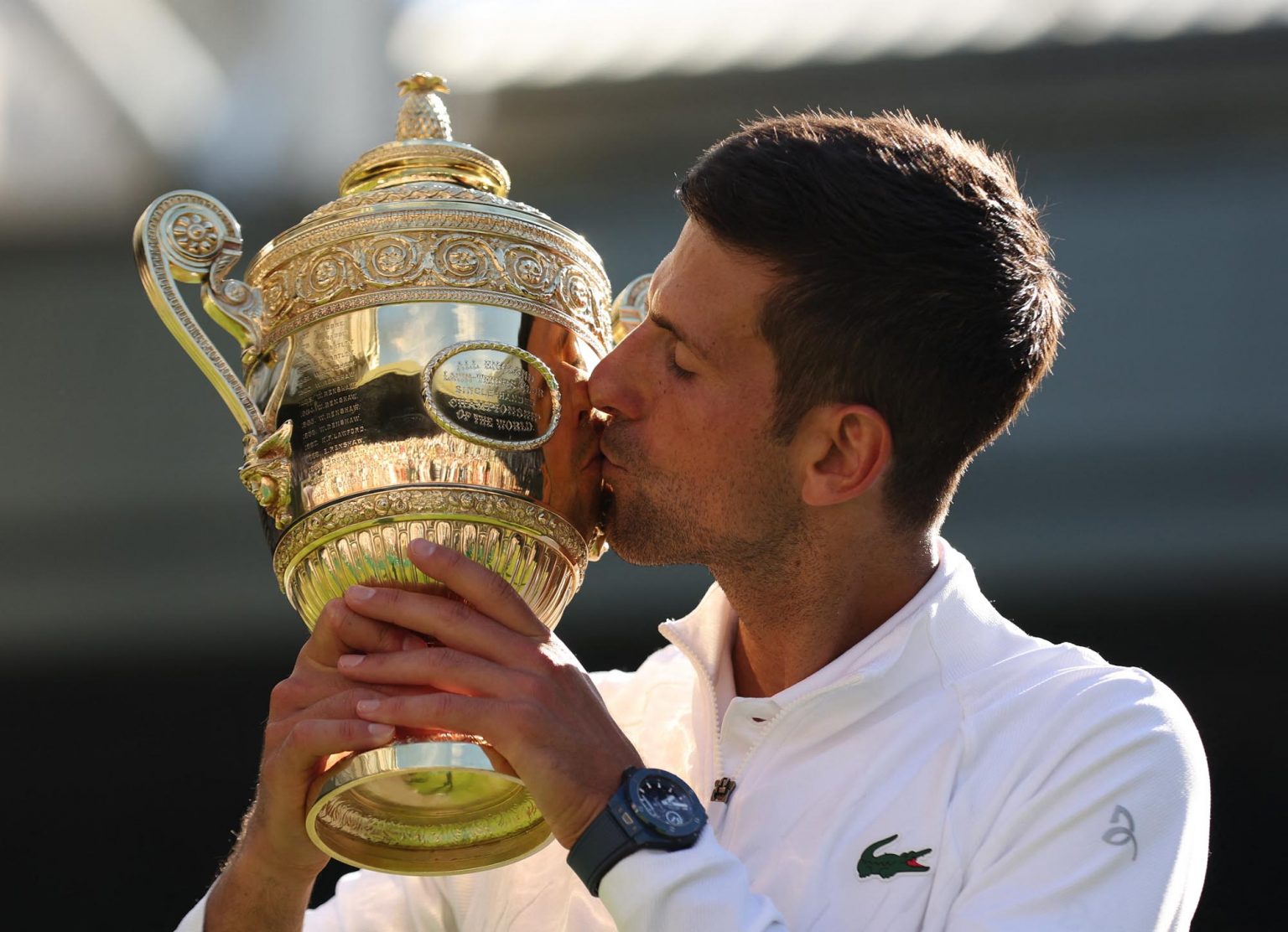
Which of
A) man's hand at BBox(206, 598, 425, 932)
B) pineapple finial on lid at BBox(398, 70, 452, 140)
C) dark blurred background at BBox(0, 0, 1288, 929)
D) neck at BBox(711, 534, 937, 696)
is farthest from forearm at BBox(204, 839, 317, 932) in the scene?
dark blurred background at BBox(0, 0, 1288, 929)

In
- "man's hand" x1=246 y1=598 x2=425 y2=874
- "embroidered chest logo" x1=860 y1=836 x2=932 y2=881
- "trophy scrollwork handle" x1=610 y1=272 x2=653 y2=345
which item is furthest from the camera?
"trophy scrollwork handle" x1=610 y1=272 x2=653 y2=345

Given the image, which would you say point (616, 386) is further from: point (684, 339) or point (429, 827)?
point (429, 827)

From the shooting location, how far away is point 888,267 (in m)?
→ 2.50

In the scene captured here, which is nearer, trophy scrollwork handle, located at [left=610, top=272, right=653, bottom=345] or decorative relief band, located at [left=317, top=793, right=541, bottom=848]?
decorative relief band, located at [left=317, top=793, right=541, bottom=848]

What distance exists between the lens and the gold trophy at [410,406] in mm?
2215

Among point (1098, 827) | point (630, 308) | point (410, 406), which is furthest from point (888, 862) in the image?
point (630, 308)

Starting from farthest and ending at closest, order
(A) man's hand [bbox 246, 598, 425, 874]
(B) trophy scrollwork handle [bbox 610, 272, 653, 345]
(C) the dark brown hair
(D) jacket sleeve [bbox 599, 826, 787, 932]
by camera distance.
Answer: (B) trophy scrollwork handle [bbox 610, 272, 653, 345], (C) the dark brown hair, (A) man's hand [bbox 246, 598, 425, 874], (D) jacket sleeve [bbox 599, 826, 787, 932]

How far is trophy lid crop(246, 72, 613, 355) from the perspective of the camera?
2.29 meters

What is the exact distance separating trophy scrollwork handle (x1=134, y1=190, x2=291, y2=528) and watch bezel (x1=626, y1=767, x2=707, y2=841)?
1.86ft

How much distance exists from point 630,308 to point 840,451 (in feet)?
1.48

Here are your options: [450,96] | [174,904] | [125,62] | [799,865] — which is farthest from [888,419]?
[125,62]

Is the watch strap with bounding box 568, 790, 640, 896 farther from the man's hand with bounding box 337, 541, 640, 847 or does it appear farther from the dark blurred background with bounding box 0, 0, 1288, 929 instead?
the dark blurred background with bounding box 0, 0, 1288, 929

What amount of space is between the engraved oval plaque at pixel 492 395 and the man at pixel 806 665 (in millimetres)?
119

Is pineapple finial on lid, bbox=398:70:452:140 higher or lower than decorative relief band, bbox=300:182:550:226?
higher
